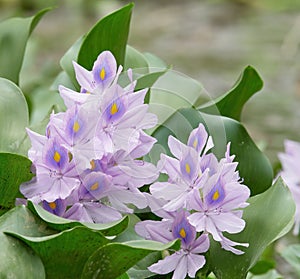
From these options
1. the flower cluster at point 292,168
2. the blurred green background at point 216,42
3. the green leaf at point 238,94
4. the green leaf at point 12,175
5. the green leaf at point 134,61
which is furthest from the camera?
the blurred green background at point 216,42

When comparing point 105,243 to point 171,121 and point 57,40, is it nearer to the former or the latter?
point 171,121

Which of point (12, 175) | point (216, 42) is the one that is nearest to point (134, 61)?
point (12, 175)

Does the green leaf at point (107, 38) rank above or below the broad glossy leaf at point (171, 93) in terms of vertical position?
above

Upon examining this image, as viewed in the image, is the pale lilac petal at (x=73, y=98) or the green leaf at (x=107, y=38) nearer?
the pale lilac petal at (x=73, y=98)

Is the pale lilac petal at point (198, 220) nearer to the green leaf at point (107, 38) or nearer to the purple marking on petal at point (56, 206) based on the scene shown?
the purple marking on petal at point (56, 206)

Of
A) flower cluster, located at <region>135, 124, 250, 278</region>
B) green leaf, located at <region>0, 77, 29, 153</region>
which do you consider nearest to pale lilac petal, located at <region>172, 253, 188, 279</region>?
flower cluster, located at <region>135, 124, 250, 278</region>

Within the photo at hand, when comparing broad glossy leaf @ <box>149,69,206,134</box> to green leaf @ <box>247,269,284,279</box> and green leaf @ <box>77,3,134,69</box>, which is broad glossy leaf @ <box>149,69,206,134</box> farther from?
green leaf @ <box>247,269,284,279</box>

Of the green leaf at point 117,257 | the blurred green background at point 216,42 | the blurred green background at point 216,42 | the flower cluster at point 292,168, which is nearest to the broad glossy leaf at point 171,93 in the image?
the green leaf at point 117,257
